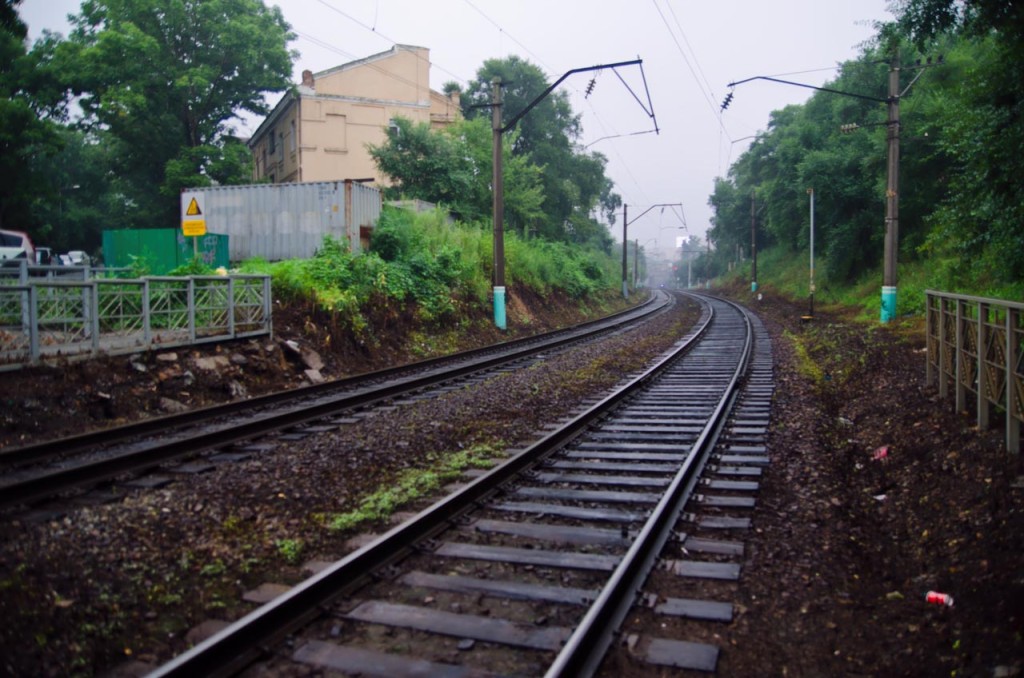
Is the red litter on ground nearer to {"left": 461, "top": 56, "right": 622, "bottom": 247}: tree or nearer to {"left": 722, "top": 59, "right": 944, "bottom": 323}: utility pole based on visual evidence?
{"left": 722, "top": 59, "right": 944, "bottom": 323}: utility pole

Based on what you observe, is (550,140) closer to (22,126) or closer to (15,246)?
(22,126)

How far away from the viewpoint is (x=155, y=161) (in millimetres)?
34844

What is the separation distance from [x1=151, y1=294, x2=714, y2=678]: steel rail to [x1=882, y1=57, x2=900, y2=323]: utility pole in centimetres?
1580

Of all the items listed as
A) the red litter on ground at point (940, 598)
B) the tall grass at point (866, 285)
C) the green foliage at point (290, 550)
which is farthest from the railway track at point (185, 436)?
the tall grass at point (866, 285)

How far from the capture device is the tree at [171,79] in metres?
31.6

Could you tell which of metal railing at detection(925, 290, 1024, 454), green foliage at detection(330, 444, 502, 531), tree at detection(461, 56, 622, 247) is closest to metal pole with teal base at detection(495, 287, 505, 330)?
metal railing at detection(925, 290, 1024, 454)

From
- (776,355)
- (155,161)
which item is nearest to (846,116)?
(776,355)

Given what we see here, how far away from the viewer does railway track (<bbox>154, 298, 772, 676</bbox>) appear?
3404 millimetres

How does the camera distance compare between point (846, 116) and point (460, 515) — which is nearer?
point (460, 515)

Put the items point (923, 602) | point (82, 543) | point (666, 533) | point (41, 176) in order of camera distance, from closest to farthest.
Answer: point (923, 602) → point (82, 543) → point (666, 533) → point (41, 176)

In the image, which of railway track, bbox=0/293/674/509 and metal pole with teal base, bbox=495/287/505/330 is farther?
metal pole with teal base, bbox=495/287/505/330

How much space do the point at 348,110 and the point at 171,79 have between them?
26.9 ft

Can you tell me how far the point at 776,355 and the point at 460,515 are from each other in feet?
42.1

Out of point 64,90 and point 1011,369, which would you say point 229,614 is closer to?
point 1011,369
